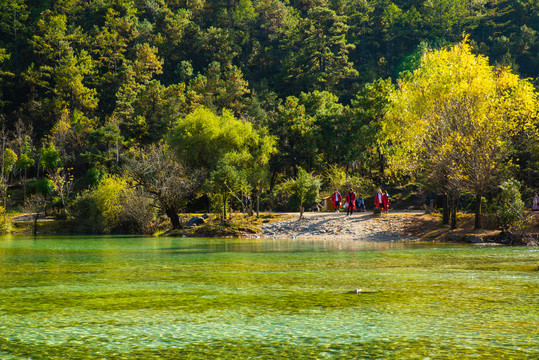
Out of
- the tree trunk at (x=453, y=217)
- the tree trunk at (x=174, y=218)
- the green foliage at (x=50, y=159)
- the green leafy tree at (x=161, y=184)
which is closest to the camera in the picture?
the tree trunk at (x=453, y=217)

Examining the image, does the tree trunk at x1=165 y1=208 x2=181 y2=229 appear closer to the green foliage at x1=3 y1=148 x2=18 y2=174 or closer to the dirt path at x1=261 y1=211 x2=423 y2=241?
the dirt path at x1=261 y1=211 x2=423 y2=241

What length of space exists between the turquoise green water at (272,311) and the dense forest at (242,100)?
55.0 ft

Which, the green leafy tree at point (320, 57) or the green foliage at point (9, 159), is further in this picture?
the green leafy tree at point (320, 57)

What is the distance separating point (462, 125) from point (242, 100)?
60078mm

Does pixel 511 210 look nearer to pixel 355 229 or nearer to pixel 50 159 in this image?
pixel 355 229

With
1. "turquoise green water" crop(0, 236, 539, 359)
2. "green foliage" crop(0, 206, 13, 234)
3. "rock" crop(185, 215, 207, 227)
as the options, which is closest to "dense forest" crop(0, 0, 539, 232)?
"rock" crop(185, 215, 207, 227)

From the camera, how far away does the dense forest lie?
34375 mm

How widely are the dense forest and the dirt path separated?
10.5ft

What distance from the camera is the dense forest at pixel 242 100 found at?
3438cm

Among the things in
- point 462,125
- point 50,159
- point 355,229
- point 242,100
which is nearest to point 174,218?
point 355,229

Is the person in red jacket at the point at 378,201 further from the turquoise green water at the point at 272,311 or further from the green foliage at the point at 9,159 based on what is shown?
the green foliage at the point at 9,159

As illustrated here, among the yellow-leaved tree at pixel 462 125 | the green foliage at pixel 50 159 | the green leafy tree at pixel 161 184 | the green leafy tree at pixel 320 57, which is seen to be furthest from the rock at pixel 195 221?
the green leafy tree at pixel 320 57

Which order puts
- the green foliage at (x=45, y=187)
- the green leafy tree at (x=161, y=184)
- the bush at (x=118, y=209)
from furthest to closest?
the green foliage at (x=45, y=187), the bush at (x=118, y=209), the green leafy tree at (x=161, y=184)

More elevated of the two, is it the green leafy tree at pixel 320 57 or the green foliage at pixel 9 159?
the green leafy tree at pixel 320 57
